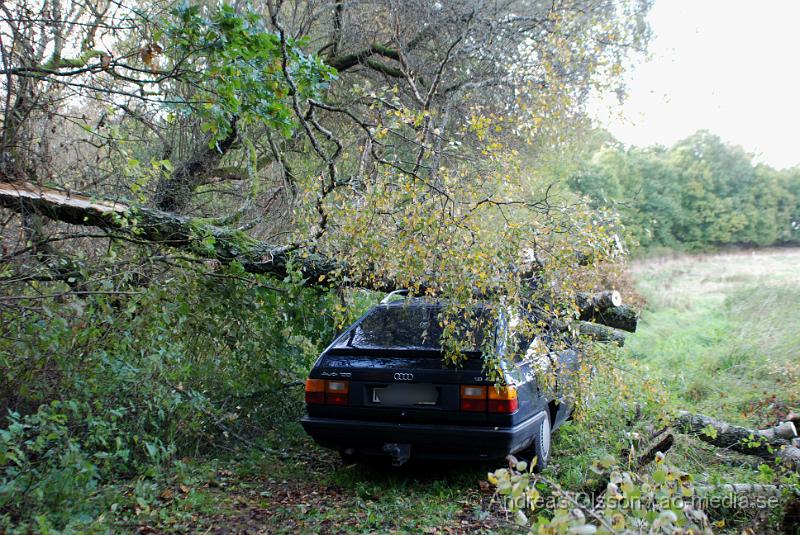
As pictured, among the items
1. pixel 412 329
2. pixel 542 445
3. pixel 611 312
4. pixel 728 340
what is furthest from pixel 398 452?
pixel 728 340

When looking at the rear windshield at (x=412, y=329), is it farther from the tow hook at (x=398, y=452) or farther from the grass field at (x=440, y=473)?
the grass field at (x=440, y=473)

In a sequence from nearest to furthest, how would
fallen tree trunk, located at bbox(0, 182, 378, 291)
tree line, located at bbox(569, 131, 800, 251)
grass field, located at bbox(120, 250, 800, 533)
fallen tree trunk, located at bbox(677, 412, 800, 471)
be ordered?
grass field, located at bbox(120, 250, 800, 533)
fallen tree trunk, located at bbox(0, 182, 378, 291)
fallen tree trunk, located at bbox(677, 412, 800, 471)
tree line, located at bbox(569, 131, 800, 251)

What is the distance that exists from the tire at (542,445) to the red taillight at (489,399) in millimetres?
746

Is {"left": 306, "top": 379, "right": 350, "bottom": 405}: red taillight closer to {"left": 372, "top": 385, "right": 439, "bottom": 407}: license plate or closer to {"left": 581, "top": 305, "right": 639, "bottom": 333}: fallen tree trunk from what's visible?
{"left": 372, "top": 385, "right": 439, "bottom": 407}: license plate

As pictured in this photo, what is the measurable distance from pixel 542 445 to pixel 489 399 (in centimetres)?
109

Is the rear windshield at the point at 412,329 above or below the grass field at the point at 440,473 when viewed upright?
above

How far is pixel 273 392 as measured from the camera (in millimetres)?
6719

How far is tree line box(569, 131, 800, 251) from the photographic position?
3097 cm

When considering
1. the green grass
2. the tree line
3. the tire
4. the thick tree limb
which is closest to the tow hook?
the tire

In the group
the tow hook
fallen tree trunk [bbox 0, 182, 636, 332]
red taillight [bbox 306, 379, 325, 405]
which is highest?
fallen tree trunk [bbox 0, 182, 636, 332]

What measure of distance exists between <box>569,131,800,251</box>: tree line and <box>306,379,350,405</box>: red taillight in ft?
89.3

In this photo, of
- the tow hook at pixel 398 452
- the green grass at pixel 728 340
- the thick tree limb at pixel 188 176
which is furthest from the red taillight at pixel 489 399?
the thick tree limb at pixel 188 176

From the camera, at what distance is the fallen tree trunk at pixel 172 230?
5.73 meters

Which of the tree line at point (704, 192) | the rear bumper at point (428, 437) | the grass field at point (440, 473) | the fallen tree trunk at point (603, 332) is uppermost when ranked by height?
the tree line at point (704, 192)
